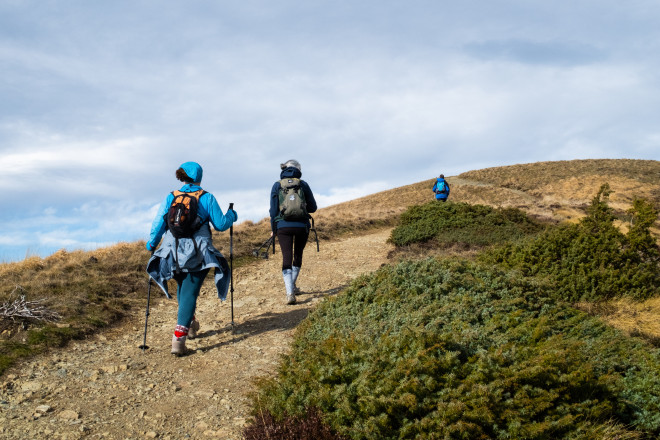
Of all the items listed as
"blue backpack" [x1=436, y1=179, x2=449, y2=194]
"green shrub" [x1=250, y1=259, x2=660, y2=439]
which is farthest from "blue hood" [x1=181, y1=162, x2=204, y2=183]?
"blue backpack" [x1=436, y1=179, x2=449, y2=194]

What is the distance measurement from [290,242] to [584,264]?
4.56m

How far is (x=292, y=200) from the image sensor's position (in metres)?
7.77

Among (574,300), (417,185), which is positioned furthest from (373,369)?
(417,185)

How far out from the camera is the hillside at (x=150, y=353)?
464 cm

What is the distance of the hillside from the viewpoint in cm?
464

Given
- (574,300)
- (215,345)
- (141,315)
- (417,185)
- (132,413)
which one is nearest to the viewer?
(132,413)

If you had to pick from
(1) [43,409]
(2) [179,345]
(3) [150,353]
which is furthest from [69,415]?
(3) [150,353]

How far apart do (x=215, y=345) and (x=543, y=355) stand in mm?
4401

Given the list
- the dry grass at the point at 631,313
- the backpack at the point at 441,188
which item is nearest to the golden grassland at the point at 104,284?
the dry grass at the point at 631,313

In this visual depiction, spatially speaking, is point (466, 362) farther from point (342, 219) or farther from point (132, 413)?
point (342, 219)

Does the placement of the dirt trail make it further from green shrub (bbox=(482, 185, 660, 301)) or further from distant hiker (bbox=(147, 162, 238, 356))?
green shrub (bbox=(482, 185, 660, 301))

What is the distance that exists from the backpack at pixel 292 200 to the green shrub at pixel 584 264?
3188 millimetres

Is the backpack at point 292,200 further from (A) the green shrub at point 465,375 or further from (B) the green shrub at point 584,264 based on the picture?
(B) the green shrub at point 584,264

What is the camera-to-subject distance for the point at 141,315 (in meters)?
8.34
